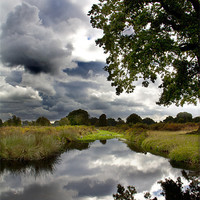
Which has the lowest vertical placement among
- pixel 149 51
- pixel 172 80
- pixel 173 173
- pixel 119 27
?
pixel 173 173

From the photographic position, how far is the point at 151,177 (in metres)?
6.16

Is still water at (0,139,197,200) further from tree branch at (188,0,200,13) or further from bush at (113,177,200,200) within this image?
tree branch at (188,0,200,13)

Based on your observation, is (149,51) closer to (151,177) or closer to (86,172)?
(151,177)

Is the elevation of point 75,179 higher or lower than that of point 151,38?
lower

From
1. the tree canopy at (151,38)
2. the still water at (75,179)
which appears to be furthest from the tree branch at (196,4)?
the still water at (75,179)

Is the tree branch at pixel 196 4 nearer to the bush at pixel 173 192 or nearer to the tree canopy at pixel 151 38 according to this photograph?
the tree canopy at pixel 151 38

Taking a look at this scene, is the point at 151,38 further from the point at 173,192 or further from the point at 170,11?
the point at 173,192

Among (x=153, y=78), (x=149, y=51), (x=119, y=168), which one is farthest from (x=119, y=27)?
(x=119, y=168)

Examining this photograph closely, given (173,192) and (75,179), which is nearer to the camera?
(173,192)

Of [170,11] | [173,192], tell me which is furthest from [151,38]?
[173,192]

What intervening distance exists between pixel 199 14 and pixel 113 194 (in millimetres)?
9768

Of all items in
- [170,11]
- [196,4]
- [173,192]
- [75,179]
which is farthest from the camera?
[170,11]

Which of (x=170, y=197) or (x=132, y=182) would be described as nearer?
(x=170, y=197)

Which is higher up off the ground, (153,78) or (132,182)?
(153,78)
